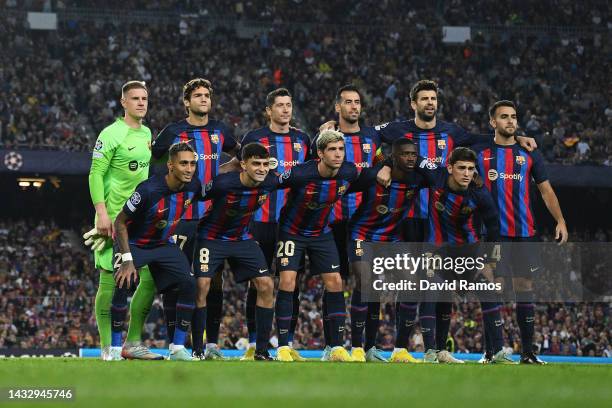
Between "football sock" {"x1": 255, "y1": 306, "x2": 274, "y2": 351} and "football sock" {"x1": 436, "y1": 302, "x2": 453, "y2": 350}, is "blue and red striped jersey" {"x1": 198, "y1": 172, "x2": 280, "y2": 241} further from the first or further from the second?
"football sock" {"x1": 436, "y1": 302, "x2": 453, "y2": 350}

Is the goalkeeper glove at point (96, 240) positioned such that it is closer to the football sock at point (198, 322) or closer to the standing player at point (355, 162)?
the football sock at point (198, 322)

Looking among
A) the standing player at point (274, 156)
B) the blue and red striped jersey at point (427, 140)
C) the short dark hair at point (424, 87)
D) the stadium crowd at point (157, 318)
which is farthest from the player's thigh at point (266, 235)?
the stadium crowd at point (157, 318)

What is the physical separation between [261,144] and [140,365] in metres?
2.54

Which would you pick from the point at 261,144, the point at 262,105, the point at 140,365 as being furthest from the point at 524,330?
the point at 262,105

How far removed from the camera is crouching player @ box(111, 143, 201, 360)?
9.66 metres

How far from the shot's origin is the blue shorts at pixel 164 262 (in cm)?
984

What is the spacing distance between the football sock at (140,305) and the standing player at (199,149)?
349 millimetres

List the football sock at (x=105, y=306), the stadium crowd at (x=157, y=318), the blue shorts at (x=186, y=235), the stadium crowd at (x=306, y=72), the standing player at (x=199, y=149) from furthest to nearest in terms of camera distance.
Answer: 1. the stadium crowd at (x=306, y=72)
2. the stadium crowd at (x=157, y=318)
3. the standing player at (x=199, y=149)
4. the blue shorts at (x=186, y=235)
5. the football sock at (x=105, y=306)

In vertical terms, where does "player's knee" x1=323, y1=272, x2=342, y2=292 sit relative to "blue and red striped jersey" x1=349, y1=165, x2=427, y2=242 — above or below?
below

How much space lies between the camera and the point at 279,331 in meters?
10.4

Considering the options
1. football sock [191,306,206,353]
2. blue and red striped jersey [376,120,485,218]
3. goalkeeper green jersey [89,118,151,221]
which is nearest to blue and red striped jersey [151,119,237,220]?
goalkeeper green jersey [89,118,151,221]

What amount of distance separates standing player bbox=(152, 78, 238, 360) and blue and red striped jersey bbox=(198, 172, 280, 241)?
23 cm

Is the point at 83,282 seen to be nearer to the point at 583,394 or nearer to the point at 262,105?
the point at 262,105

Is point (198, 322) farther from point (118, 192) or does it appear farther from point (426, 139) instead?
point (426, 139)
